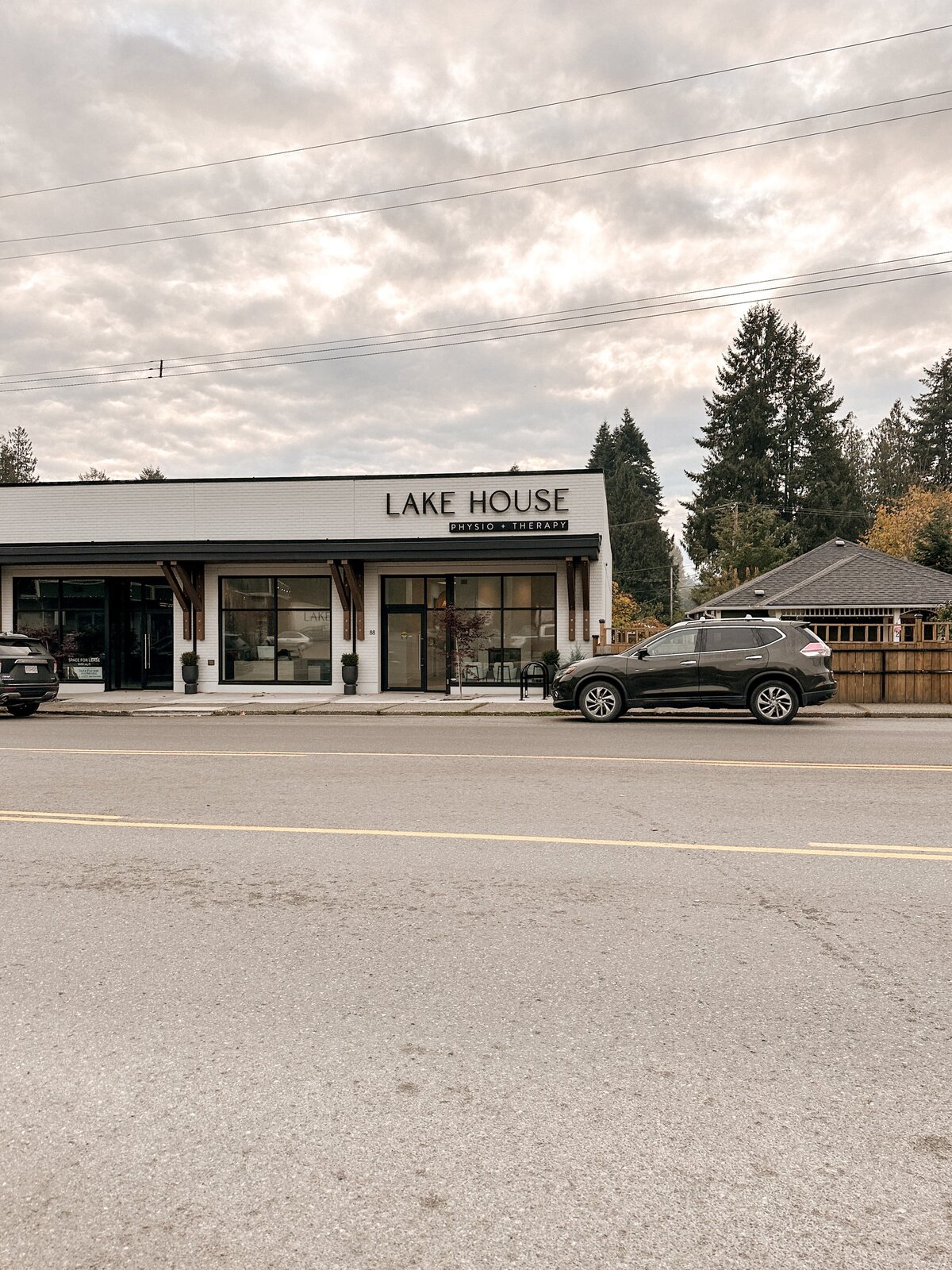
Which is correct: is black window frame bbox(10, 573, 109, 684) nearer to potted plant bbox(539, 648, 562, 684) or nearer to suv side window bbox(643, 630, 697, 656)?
potted plant bbox(539, 648, 562, 684)

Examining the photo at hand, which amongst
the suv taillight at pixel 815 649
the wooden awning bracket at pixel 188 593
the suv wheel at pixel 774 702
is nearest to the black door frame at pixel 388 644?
the wooden awning bracket at pixel 188 593

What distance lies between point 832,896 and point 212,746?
9.18 m

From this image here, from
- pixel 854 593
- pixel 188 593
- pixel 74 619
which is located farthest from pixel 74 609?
pixel 854 593

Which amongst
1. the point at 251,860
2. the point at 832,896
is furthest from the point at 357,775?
the point at 832,896

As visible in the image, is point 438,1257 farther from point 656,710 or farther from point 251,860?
point 656,710

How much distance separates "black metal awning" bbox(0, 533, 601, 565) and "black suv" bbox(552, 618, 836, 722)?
20.5 ft

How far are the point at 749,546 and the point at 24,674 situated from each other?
1863 inches

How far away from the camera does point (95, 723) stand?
17.0 meters

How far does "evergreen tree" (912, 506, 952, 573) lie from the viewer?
3709 cm

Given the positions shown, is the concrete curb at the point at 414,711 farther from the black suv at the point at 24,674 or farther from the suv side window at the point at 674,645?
the suv side window at the point at 674,645

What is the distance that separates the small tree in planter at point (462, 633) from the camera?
72.4ft

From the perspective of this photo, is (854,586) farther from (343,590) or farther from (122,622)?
(122,622)

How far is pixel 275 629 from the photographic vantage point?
79.1 feet

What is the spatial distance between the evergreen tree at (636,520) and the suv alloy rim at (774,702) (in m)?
61.9
